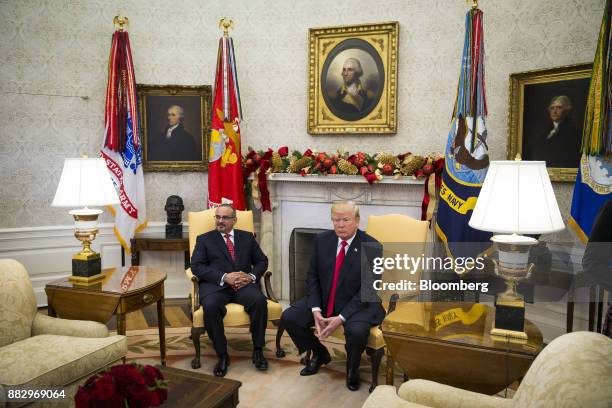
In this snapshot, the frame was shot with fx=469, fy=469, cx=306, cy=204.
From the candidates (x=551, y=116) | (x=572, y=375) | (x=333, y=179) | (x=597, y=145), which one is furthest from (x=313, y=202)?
(x=572, y=375)

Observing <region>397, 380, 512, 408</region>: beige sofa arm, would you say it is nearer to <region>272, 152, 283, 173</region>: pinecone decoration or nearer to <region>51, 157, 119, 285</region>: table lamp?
<region>51, 157, 119, 285</region>: table lamp

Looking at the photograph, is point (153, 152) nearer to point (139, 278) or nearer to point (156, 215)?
point (156, 215)

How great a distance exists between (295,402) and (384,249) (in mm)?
1670

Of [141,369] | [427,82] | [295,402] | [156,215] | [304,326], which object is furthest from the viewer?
[156,215]

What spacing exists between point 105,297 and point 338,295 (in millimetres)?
1729

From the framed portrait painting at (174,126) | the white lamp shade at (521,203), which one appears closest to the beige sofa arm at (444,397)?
the white lamp shade at (521,203)

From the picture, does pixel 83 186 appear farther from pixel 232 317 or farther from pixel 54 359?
pixel 232 317

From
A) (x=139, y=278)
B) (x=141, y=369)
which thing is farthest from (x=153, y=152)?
(x=141, y=369)

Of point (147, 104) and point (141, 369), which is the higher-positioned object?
point (147, 104)

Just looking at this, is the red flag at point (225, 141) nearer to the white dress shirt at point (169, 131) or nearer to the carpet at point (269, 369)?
the white dress shirt at point (169, 131)

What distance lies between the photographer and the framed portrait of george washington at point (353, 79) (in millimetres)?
5293

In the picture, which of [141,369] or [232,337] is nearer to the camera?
[141,369]

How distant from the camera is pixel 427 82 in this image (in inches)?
204

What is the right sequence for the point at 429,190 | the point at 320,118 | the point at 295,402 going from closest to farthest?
the point at 295,402
the point at 429,190
the point at 320,118
